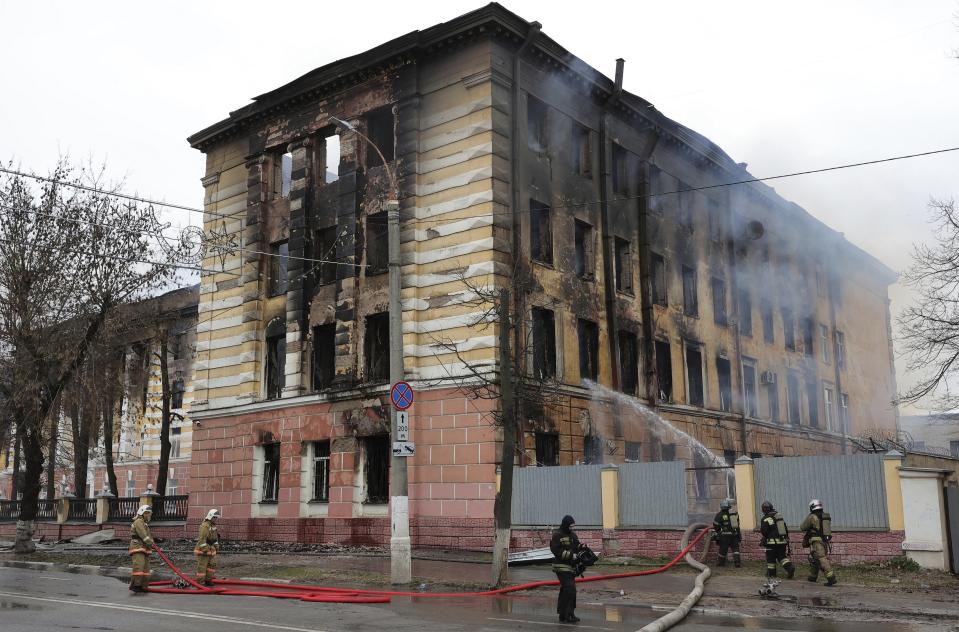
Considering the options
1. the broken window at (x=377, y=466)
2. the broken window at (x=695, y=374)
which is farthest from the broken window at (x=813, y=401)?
the broken window at (x=377, y=466)

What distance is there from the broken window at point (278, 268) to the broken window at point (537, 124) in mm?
9170

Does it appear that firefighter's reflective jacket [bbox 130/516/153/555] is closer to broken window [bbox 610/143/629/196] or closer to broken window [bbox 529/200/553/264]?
broken window [bbox 529/200/553/264]

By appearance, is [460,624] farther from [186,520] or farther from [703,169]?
[703,169]

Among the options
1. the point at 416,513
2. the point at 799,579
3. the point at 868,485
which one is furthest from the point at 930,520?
the point at 416,513

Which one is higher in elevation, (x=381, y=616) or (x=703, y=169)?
(x=703, y=169)

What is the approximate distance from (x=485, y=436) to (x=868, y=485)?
9196 mm

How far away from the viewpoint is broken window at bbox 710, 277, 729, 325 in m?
34.5

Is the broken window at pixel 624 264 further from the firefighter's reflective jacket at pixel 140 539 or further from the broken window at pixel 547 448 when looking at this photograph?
the firefighter's reflective jacket at pixel 140 539

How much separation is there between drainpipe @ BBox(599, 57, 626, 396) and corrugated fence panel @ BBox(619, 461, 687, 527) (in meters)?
6.81

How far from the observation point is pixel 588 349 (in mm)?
27062

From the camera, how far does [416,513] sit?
23781mm

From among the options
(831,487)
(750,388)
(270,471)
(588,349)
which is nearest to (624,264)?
(588,349)

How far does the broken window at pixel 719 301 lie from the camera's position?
34531mm

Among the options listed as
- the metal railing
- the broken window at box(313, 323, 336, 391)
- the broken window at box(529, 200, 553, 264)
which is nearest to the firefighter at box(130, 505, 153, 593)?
the broken window at box(313, 323, 336, 391)
